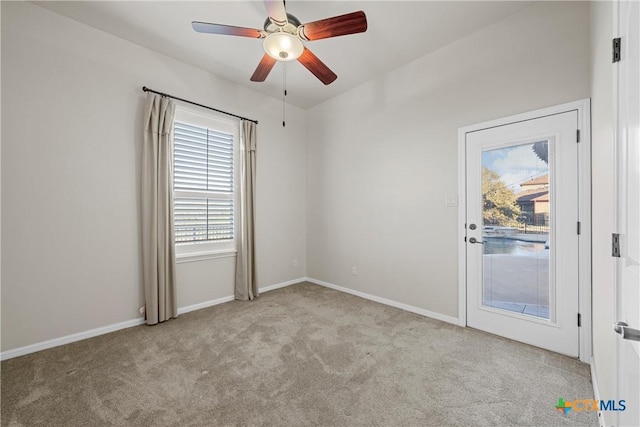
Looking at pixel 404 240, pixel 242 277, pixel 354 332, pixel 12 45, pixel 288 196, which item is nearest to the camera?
pixel 12 45

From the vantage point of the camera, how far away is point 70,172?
2504mm

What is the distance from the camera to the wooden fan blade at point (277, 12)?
1795 millimetres

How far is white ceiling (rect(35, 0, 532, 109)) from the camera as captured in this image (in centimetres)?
237

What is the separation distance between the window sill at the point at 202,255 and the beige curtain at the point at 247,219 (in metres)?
0.14

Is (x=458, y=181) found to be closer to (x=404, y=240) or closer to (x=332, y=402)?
(x=404, y=240)

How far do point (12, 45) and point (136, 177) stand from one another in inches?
53.2

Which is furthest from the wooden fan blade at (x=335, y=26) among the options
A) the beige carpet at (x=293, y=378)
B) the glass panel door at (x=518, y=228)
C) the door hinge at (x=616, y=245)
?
the beige carpet at (x=293, y=378)

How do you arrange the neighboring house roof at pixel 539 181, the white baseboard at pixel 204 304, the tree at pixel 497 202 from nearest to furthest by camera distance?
the neighboring house roof at pixel 539 181
the tree at pixel 497 202
the white baseboard at pixel 204 304

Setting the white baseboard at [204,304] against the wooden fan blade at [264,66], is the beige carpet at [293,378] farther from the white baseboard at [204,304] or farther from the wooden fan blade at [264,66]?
the wooden fan blade at [264,66]

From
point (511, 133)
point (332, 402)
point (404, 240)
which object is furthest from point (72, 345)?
point (511, 133)

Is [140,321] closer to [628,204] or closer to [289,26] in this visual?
[289,26]

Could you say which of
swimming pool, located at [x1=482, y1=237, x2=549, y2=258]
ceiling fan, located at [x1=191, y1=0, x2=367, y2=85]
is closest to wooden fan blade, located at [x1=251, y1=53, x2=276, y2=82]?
ceiling fan, located at [x1=191, y1=0, x2=367, y2=85]

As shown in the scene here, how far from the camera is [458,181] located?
286cm

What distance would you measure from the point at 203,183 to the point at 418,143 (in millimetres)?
2743
